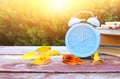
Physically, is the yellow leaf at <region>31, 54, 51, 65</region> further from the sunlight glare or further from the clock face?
the sunlight glare

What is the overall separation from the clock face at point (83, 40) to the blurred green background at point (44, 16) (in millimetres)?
1399

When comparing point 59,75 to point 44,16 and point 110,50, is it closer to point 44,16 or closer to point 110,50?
point 110,50

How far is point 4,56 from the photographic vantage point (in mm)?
1384

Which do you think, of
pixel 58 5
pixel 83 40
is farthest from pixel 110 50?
pixel 58 5

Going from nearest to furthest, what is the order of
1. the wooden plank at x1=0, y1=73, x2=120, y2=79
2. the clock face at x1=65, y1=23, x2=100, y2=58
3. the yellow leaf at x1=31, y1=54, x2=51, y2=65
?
the wooden plank at x1=0, y1=73, x2=120, y2=79 < the yellow leaf at x1=31, y1=54, x2=51, y2=65 < the clock face at x1=65, y1=23, x2=100, y2=58

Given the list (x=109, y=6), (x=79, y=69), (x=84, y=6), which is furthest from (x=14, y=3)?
(x=79, y=69)

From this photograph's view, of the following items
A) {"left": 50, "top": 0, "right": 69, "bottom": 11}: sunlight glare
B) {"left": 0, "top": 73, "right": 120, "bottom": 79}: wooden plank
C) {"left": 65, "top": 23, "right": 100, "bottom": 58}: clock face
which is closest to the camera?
{"left": 0, "top": 73, "right": 120, "bottom": 79}: wooden plank

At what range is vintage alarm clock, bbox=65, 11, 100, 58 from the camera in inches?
51.4

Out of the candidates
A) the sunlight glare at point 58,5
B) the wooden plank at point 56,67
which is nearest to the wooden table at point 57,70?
the wooden plank at point 56,67

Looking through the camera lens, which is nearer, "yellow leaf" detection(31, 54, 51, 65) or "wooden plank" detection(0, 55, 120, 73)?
"wooden plank" detection(0, 55, 120, 73)

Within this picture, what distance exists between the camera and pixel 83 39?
4.34 ft

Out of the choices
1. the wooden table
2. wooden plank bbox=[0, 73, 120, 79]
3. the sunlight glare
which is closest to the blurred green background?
the sunlight glare

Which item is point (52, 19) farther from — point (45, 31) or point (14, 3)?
point (14, 3)

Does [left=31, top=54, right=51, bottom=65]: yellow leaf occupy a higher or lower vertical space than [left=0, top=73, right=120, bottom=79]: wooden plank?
higher
